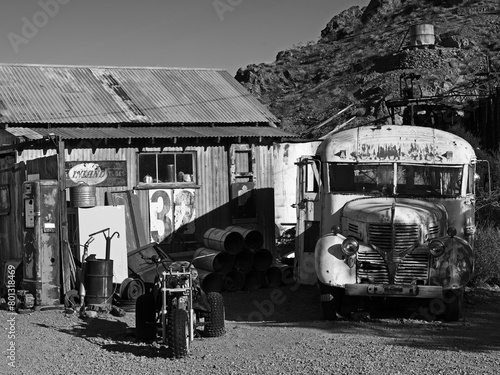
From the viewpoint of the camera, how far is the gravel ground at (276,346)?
809cm

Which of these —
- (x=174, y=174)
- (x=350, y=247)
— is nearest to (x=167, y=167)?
(x=174, y=174)

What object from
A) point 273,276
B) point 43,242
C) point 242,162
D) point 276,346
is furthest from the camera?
point 242,162

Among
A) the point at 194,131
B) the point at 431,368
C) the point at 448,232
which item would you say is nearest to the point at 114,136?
the point at 194,131

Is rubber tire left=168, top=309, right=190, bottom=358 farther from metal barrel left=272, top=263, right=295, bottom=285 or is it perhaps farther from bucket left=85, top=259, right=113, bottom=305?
metal barrel left=272, top=263, right=295, bottom=285

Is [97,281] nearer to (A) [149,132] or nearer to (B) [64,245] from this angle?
(B) [64,245]

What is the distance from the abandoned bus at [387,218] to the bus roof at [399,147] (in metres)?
0.01

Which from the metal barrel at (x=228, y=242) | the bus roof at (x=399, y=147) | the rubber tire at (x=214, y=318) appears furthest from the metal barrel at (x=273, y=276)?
the rubber tire at (x=214, y=318)

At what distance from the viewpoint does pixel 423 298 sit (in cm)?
1058

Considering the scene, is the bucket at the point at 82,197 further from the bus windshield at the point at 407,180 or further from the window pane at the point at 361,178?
the bus windshield at the point at 407,180

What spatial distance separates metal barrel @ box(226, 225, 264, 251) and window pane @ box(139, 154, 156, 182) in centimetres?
267

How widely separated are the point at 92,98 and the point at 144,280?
19.1 feet

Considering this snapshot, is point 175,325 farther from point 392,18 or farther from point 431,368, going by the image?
point 392,18

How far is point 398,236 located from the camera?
10562 mm

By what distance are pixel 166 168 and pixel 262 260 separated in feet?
10.3
